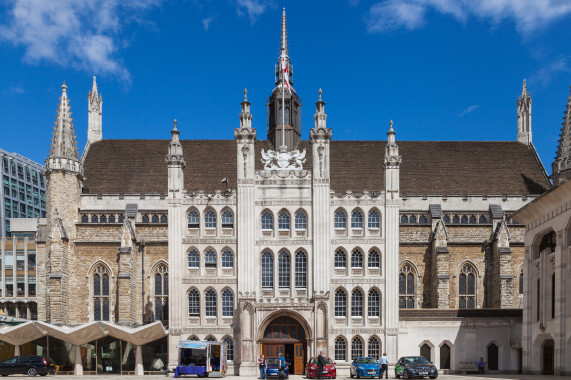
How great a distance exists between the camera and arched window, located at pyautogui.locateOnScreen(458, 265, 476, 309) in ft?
196

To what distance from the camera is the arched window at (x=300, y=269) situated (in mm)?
52031

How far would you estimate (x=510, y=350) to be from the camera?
169 ft

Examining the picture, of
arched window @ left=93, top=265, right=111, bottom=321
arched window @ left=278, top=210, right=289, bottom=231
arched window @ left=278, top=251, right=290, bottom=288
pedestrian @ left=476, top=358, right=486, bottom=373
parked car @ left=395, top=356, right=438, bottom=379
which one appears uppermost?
arched window @ left=278, top=210, right=289, bottom=231

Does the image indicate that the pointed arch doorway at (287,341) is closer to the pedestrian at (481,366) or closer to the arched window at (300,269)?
the arched window at (300,269)

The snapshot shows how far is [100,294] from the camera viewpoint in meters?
59.8

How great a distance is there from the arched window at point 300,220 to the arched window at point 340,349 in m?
7.67

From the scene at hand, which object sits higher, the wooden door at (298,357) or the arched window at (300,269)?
the arched window at (300,269)

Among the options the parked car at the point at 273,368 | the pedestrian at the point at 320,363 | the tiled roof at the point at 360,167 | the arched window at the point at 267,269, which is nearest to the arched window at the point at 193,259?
the arched window at the point at 267,269

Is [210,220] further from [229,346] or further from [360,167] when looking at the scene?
[360,167]

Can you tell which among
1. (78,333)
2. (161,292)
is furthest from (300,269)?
(78,333)

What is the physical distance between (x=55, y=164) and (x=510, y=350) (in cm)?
3574

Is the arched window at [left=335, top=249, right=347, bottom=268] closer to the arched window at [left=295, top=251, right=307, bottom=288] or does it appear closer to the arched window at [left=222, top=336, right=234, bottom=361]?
the arched window at [left=295, top=251, right=307, bottom=288]

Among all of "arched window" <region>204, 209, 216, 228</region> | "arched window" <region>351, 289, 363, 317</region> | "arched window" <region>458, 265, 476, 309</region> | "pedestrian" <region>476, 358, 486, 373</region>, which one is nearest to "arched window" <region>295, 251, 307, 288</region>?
"arched window" <region>351, 289, 363, 317</region>

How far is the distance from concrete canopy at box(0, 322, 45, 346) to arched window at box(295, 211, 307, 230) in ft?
59.7
